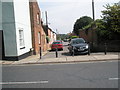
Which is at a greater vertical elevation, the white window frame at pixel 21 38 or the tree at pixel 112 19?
the tree at pixel 112 19

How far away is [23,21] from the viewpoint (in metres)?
14.8

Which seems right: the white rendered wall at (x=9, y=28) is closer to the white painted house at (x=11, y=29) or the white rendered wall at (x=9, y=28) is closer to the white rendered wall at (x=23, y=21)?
the white painted house at (x=11, y=29)

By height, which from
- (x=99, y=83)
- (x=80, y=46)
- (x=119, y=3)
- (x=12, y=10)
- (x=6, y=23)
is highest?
(x=119, y=3)

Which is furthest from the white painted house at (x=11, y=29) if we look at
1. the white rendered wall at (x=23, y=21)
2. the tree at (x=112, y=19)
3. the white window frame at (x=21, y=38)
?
the tree at (x=112, y=19)

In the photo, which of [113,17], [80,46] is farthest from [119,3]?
[80,46]

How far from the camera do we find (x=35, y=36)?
57.0ft

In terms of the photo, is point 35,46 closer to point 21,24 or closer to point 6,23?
point 21,24

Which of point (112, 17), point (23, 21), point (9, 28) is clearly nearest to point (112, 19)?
point (112, 17)

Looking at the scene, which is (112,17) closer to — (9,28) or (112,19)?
(112,19)

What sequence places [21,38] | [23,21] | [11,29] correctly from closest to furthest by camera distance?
[11,29]
[21,38]
[23,21]

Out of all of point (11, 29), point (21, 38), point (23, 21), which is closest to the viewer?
point (11, 29)

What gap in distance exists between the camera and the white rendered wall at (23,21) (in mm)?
13062

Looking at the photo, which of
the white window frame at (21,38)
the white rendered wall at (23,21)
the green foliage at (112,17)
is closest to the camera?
the white rendered wall at (23,21)

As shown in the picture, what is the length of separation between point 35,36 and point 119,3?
9999 millimetres
